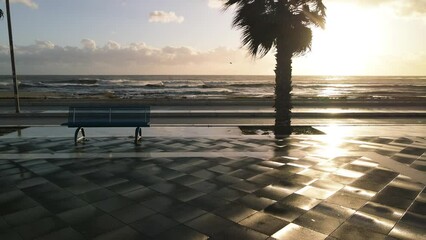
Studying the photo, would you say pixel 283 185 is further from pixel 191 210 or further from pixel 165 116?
pixel 165 116

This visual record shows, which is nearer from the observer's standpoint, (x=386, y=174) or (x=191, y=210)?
(x=191, y=210)

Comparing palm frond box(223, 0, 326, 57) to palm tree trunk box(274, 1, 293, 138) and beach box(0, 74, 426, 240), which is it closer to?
palm tree trunk box(274, 1, 293, 138)

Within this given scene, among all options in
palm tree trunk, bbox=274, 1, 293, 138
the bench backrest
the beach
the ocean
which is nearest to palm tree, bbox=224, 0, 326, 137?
palm tree trunk, bbox=274, 1, 293, 138

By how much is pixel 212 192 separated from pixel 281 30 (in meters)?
6.12

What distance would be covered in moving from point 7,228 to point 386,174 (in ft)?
18.0

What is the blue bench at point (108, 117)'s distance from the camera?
7.70 metres

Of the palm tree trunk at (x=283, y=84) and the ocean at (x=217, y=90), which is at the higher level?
the palm tree trunk at (x=283, y=84)

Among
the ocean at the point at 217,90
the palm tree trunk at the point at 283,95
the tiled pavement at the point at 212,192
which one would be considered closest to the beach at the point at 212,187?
the tiled pavement at the point at 212,192

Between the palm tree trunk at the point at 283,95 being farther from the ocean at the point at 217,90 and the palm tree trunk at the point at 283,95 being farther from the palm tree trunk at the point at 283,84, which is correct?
the ocean at the point at 217,90

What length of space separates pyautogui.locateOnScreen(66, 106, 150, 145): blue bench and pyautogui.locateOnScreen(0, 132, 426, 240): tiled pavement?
0.60 m

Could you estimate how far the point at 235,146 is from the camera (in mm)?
7531

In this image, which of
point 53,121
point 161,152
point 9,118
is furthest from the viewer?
point 9,118

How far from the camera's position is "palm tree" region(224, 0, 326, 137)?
353 inches

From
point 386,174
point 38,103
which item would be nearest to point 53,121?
point 38,103
